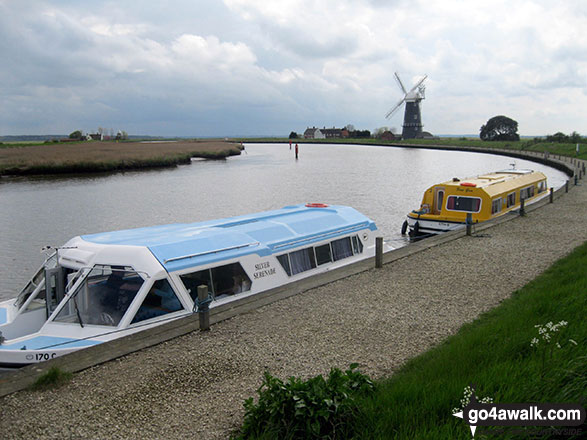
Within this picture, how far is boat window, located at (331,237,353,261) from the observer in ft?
48.7

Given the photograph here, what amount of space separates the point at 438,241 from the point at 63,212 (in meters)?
26.2

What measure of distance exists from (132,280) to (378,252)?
650 cm

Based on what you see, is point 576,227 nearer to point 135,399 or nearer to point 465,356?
point 465,356

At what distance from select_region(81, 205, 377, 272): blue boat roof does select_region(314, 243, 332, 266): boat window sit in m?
0.32

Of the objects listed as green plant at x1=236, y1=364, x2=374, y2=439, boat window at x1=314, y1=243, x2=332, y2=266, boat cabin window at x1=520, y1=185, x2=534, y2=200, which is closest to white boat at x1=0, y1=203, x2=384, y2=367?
boat window at x1=314, y1=243, x2=332, y2=266

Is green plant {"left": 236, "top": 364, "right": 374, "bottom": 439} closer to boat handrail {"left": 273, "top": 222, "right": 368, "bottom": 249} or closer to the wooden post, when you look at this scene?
the wooden post

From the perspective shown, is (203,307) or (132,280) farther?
(132,280)

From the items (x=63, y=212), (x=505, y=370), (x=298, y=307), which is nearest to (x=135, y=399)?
(x=298, y=307)

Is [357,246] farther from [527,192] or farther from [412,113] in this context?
[412,113]

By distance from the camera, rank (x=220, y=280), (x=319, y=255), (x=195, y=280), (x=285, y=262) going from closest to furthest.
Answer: (x=195, y=280)
(x=220, y=280)
(x=285, y=262)
(x=319, y=255)

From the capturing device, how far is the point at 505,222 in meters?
19.6

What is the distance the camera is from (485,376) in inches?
212

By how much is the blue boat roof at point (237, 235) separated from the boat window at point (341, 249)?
0.27m

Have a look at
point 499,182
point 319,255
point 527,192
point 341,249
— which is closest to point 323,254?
point 319,255
